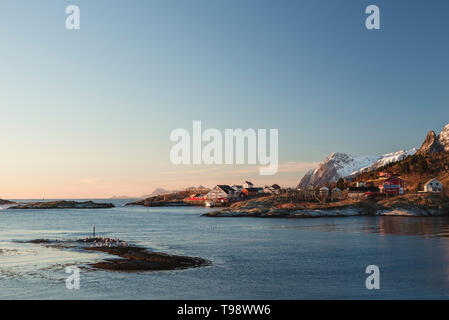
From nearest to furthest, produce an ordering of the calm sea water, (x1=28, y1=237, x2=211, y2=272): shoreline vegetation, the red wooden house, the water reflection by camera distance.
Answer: the calm sea water
(x1=28, y1=237, x2=211, y2=272): shoreline vegetation
the water reflection
the red wooden house

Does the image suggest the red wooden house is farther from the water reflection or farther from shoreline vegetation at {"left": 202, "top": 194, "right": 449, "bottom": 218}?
the water reflection

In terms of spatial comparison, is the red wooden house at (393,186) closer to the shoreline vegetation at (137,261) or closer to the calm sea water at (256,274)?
the calm sea water at (256,274)

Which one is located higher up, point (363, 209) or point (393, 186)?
point (393, 186)

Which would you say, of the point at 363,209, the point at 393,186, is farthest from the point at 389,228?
the point at 393,186

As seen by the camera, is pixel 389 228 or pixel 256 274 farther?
pixel 389 228

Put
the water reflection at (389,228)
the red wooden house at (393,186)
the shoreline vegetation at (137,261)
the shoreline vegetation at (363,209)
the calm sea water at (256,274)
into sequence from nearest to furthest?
the calm sea water at (256,274), the shoreline vegetation at (137,261), the water reflection at (389,228), the shoreline vegetation at (363,209), the red wooden house at (393,186)

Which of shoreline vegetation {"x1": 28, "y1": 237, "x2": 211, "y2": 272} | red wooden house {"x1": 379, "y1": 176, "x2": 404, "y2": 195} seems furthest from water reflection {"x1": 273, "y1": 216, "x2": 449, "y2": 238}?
red wooden house {"x1": 379, "y1": 176, "x2": 404, "y2": 195}

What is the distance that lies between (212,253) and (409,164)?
593 feet

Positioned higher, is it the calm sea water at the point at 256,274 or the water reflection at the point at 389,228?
the calm sea water at the point at 256,274

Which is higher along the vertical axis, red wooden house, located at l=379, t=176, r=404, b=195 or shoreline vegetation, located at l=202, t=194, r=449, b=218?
red wooden house, located at l=379, t=176, r=404, b=195

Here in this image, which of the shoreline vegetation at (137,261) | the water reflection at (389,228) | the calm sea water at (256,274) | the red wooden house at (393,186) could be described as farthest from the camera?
the red wooden house at (393,186)

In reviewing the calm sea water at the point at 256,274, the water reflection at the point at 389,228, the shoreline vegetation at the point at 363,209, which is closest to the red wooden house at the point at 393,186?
the shoreline vegetation at the point at 363,209

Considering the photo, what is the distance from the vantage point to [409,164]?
642ft

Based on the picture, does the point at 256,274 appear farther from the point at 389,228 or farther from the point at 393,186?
the point at 393,186
